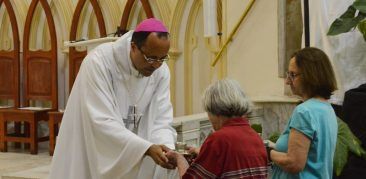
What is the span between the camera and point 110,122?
246 centimetres

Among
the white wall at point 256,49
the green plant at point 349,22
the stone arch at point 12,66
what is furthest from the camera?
the stone arch at point 12,66

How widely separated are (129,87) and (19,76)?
20.6 ft

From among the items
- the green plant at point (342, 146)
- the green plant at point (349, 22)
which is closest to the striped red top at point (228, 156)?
the green plant at point (342, 146)

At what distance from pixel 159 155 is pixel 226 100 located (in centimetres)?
39

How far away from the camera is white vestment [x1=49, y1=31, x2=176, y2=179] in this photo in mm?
2439

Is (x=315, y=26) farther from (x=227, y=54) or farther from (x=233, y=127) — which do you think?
(x=233, y=127)

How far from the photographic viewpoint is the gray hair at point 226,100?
2.17 m

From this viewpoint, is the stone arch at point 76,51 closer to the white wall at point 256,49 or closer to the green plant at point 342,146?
the white wall at point 256,49

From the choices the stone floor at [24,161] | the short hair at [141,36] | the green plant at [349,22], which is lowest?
the stone floor at [24,161]

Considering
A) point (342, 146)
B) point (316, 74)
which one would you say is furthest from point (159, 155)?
point (342, 146)

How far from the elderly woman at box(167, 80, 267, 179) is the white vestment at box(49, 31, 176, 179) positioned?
12.9 inches

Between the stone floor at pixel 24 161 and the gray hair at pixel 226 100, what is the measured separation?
3.60 metres

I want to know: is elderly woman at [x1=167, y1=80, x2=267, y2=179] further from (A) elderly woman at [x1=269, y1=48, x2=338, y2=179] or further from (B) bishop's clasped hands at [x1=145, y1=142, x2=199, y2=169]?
(A) elderly woman at [x1=269, y1=48, x2=338, y2=179]

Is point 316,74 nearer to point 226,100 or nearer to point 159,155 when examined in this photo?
point 226,100
